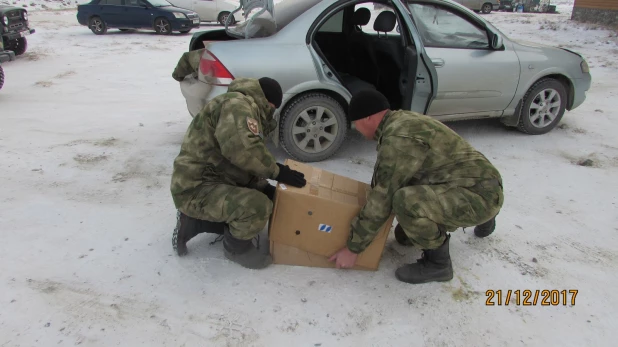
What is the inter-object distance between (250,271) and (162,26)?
12.9m

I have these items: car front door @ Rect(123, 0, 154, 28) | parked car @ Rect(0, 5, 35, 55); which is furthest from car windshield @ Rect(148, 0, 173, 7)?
parked car @ Rect(0, 5, 35, 55)

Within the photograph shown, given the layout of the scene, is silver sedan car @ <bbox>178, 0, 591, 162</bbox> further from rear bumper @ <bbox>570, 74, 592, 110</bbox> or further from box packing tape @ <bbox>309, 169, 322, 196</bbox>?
box packing tape @ <bbox>309, 169, 322, 196</bbox>

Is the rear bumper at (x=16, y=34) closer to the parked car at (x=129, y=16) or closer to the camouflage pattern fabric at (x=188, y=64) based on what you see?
the parked car at (x=129, y=16)

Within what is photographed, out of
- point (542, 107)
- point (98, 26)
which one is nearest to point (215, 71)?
point (542, 107)

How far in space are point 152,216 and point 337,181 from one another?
142 cm

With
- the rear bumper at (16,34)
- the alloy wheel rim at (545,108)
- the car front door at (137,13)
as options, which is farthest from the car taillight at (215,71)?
the car front door at (137,13)

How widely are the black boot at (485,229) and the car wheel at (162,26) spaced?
13.0 m

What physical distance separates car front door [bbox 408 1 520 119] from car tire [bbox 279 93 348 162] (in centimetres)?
100

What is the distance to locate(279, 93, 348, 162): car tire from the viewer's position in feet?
12.6

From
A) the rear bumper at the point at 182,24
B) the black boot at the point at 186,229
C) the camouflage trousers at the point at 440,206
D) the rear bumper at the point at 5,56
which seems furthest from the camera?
the rear bumper at the point at 182,24

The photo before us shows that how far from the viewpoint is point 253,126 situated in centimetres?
231

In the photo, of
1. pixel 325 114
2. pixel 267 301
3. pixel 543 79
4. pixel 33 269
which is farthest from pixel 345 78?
pixel 33 269

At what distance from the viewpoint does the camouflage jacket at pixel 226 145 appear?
2283 millimetres

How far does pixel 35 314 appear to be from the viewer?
2.19 meters
